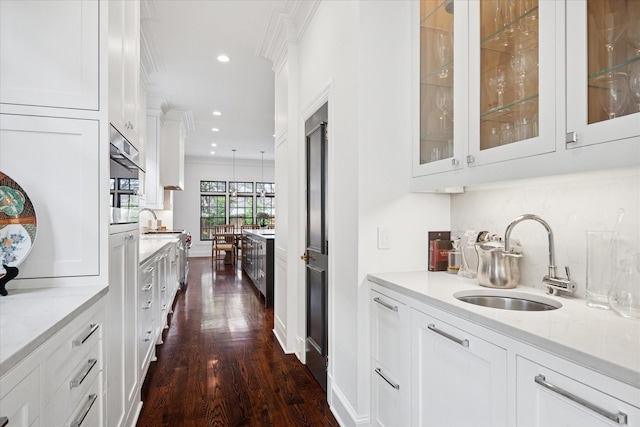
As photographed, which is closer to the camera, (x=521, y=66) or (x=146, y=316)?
(x=521, y=66)

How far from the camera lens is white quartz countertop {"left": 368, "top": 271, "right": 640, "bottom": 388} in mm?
784

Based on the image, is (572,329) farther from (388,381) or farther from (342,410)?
(342,410)

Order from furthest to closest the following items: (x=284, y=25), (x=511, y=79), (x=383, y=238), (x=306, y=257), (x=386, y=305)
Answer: (x=284, y=25)
(x=306, y=257)
(x=383, y=238)
(x=386, y=305)
(x=511, y=79)

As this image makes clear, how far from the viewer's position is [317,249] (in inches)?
102

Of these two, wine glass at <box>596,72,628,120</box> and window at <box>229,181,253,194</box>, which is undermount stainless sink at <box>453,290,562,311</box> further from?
window at <box>229,181,253,194</box>

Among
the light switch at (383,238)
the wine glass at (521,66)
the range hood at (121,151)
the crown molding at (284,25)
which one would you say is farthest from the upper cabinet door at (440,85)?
the range hood at (121,151)

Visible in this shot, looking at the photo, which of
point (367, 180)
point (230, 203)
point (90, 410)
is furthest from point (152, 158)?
Result: point (230, 203)

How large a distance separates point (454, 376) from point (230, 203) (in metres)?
10.7

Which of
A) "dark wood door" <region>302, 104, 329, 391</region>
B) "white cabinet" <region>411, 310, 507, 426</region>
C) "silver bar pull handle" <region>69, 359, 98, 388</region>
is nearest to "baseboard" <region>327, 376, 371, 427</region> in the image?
"dark wood door" <region>302, 104, 329, 391</region>

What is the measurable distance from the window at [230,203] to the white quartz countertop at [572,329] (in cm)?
983

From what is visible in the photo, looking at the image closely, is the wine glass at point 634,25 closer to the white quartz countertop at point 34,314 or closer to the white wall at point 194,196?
the white quartz countertop at point 34,314

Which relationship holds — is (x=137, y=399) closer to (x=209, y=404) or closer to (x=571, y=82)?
(x=209, y=404)

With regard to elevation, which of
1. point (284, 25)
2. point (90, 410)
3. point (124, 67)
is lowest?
point (90, 410)

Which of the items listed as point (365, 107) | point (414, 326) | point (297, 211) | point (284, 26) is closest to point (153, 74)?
point (284, 26)
